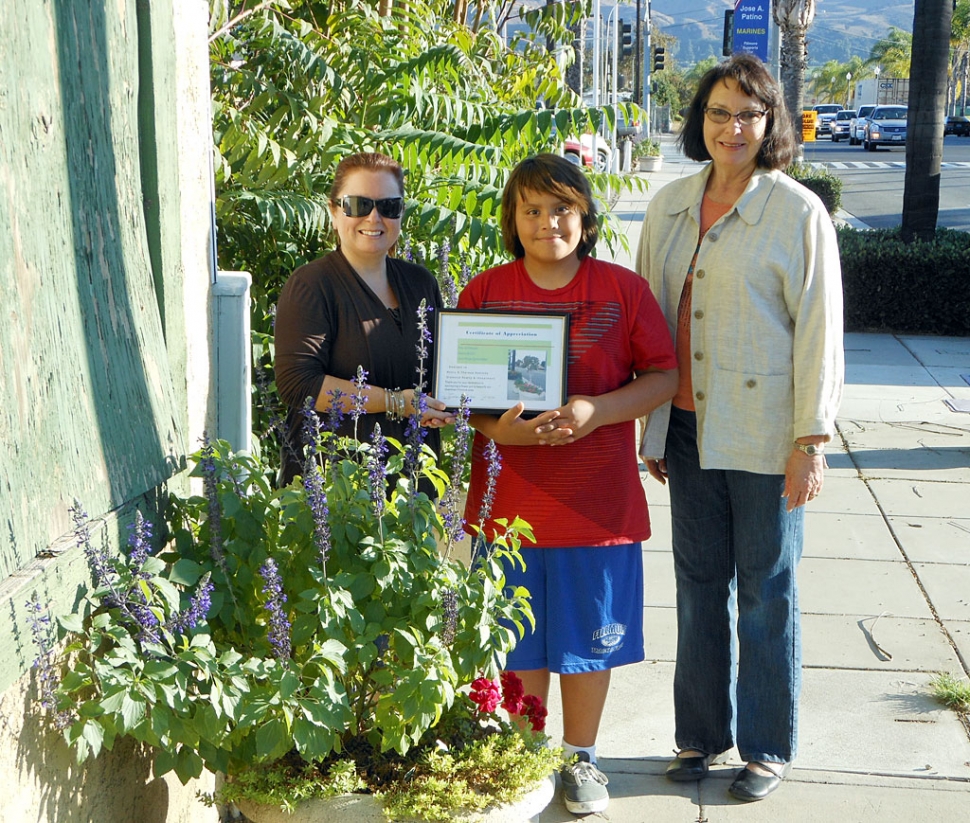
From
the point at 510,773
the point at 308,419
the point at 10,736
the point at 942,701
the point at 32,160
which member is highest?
the point at 32,160

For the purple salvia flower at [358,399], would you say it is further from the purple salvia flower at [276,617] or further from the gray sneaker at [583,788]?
the gray sneaker at [583,788]

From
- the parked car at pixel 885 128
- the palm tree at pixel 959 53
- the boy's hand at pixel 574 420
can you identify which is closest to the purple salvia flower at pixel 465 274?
the boy's hand at pixel 574 420

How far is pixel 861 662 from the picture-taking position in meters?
4.77

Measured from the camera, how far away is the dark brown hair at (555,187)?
132 inches

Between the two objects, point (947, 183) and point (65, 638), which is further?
point (947, 183)

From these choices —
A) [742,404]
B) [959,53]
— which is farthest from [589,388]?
[959,53]

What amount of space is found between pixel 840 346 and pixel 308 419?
5.30 ft

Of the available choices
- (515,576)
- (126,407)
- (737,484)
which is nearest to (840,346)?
(737,484)

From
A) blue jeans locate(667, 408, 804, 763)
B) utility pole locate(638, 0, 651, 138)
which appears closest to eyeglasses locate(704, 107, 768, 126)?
blue jeans locate(667, 408, 804, 763)

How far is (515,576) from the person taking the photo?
11.6 ft

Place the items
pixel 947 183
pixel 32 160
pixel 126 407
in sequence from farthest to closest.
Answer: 1. pixel 947 183
2. pixel 126 407
3. pixel 32 160

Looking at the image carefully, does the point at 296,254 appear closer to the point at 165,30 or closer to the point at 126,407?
the point at 165,30

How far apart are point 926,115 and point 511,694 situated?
11003 mm

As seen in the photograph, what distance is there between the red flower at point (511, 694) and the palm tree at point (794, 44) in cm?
2293
